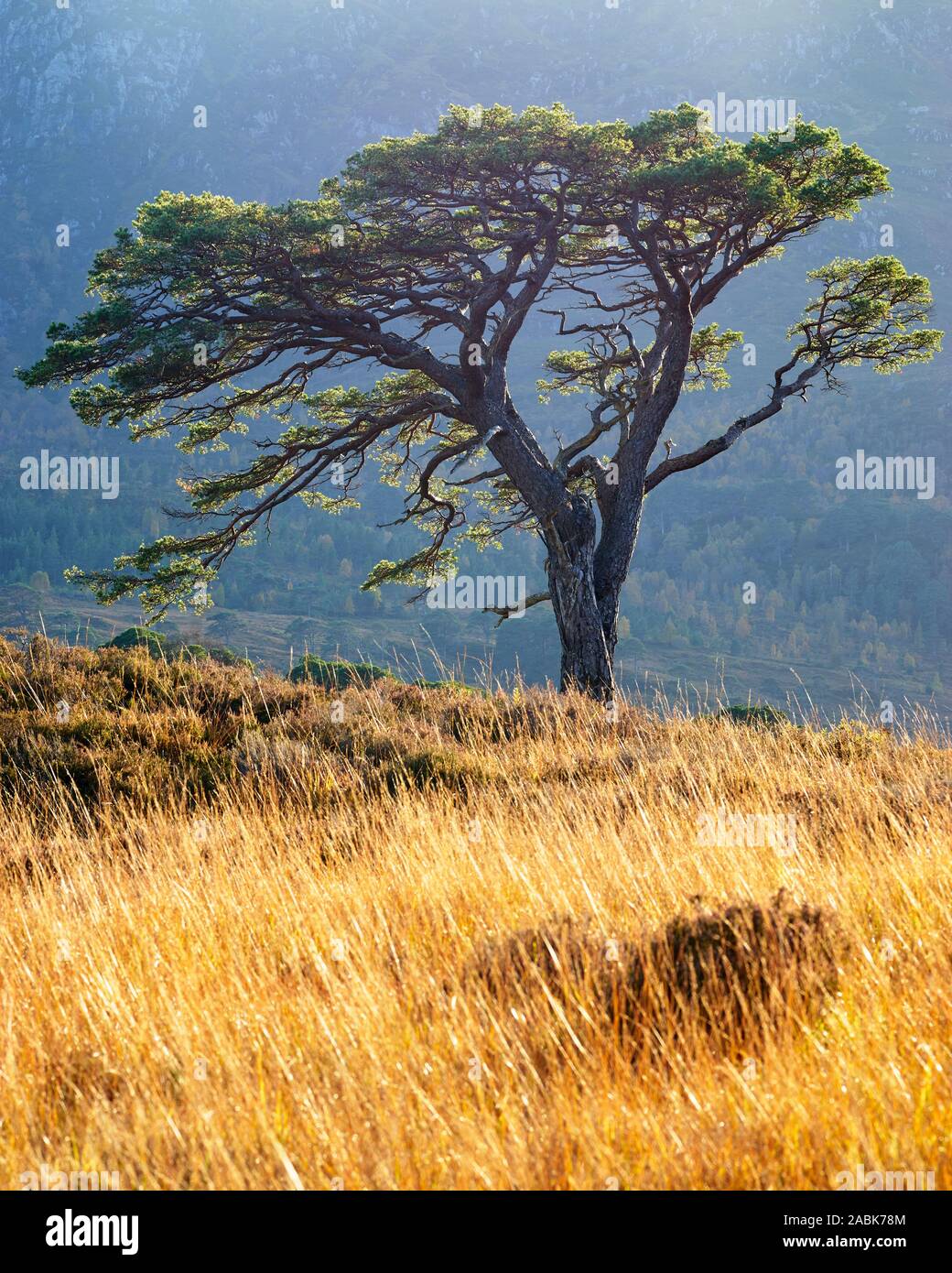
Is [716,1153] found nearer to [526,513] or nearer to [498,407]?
[498,407]

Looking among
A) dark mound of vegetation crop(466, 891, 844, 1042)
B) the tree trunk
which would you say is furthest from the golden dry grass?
the tree trunk

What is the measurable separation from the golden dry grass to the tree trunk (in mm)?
6820

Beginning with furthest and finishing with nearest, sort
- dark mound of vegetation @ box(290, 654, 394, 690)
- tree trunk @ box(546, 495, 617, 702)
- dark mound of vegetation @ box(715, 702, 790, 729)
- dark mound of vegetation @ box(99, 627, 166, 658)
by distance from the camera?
dark mound of vegetation @ box(290, 654, 394, 690) < dark mound of vegetation @ box(715, 702, 790, 729) < tree trunk @ box(546, 495, 617, 702) < dark mound of vegetation @ box(99, 627, 166, 658)

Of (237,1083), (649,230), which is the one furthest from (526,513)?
(237,1083)

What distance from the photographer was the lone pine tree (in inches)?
555

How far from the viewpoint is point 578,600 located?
50.8ft

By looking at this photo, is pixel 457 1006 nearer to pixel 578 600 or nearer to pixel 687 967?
pixel 687 967

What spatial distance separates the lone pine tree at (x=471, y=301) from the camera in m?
14.1

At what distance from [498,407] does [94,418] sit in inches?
237

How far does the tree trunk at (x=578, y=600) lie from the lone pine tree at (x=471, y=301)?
0.03m

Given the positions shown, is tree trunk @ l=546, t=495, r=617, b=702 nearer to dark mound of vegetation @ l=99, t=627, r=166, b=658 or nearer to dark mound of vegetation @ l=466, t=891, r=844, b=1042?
dark mound of vegetation @ l=99, t=627, r=166, b=658

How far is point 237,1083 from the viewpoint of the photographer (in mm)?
3373

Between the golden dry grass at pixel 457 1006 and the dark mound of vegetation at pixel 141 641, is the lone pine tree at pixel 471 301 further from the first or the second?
the golden dry grass at pixel 457 1006
